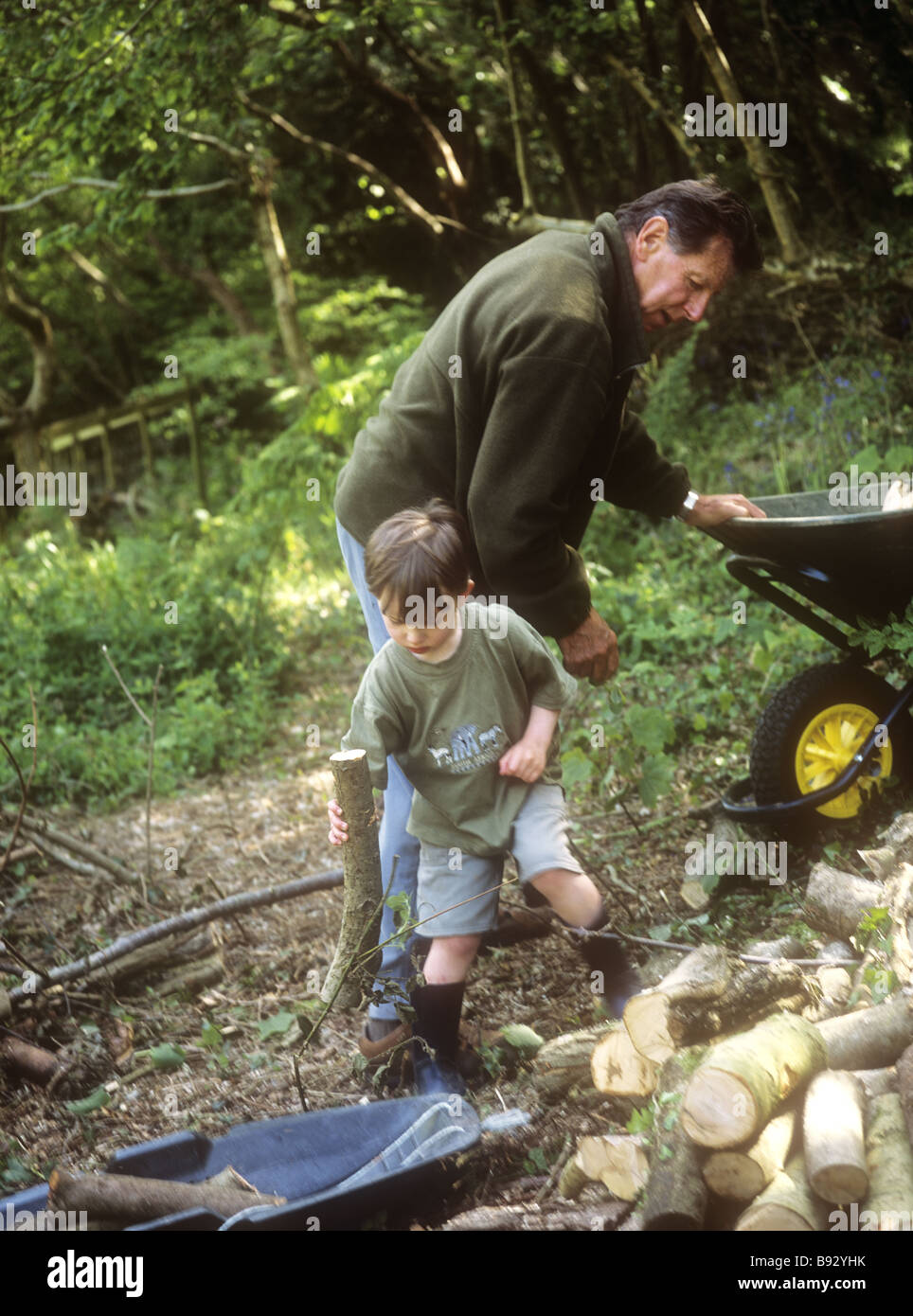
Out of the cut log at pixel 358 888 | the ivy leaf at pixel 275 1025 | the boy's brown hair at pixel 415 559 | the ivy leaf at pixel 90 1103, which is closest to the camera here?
the boy's brown hair at pixel 415 559

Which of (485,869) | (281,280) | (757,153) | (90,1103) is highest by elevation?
(757,153)

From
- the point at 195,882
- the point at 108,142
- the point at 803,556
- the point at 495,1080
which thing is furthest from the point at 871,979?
the point at 108,142

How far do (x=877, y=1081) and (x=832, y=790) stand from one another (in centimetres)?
119

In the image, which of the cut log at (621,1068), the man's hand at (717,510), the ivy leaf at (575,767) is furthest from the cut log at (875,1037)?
the man's hand at (717,510)

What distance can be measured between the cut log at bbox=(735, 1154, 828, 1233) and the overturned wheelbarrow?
0.56 metres

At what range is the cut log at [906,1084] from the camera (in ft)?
6.03

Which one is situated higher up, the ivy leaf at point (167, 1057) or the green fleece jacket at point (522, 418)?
the green fleece jacket at point (522, 418)

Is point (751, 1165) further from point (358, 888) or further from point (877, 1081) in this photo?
point (358, 888)

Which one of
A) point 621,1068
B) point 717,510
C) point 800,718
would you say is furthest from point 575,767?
point 621,1068

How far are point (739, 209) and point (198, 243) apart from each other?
1110cm

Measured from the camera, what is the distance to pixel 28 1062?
9.68ft

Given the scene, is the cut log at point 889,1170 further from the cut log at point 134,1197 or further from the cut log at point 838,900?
the cut log at point 134,1197

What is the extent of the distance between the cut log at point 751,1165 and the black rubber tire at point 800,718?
4.59ft

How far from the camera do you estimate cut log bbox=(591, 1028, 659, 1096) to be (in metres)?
2.19
